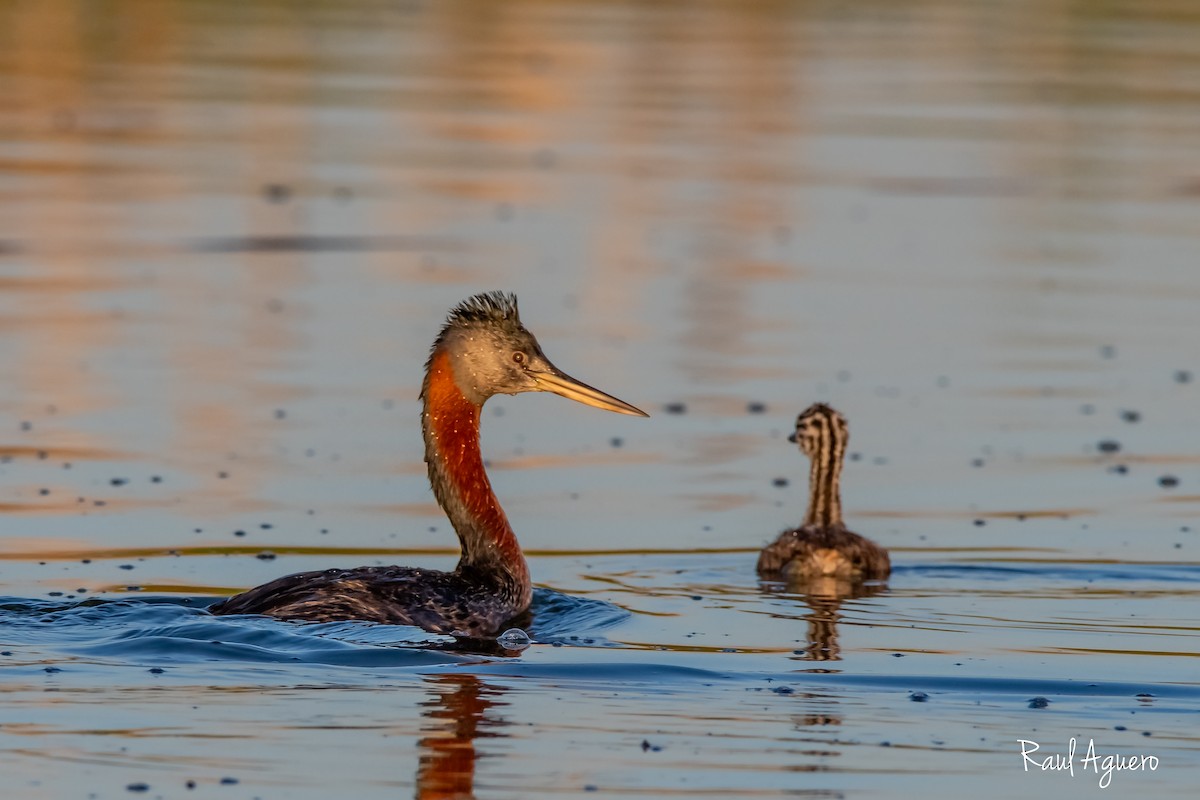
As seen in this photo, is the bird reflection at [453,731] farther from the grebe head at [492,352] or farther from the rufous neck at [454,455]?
the grebe head at [492,352]

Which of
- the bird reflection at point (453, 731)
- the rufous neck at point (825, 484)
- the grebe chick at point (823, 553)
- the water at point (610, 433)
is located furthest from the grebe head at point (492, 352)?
the bird reflection at point (453, 731)

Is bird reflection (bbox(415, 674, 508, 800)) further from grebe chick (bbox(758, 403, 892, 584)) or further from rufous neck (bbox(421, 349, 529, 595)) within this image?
grebe chick (bbox(758, 403, 892, 584))

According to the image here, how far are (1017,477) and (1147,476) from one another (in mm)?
767

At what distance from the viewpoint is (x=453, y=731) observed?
29.3 feet

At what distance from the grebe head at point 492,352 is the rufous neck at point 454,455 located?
6 centimetres

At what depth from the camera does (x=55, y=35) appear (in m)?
44.0

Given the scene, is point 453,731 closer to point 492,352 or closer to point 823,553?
point 492,352

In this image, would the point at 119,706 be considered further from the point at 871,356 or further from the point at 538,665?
the point at 871,356

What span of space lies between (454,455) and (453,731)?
322 cm

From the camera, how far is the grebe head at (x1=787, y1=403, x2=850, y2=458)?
1335cm

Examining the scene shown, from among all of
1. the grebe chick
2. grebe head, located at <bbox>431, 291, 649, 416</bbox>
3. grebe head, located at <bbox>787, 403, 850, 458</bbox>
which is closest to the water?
the grebe chick
